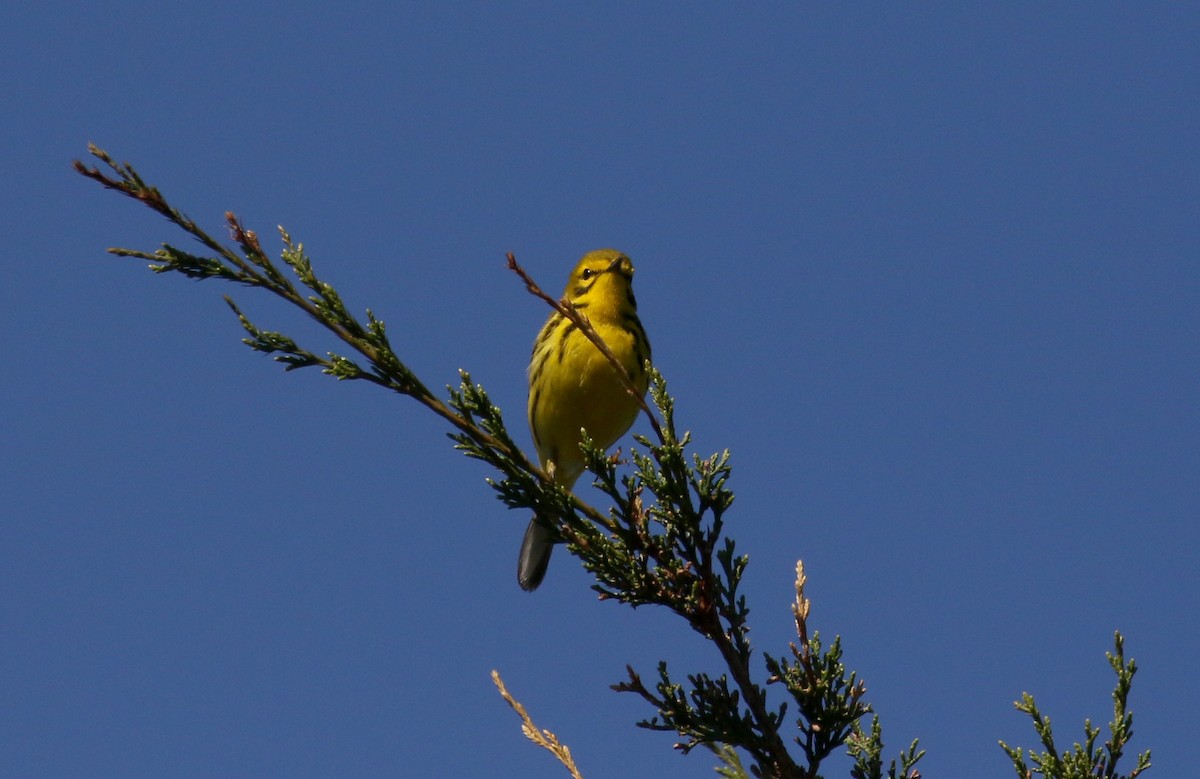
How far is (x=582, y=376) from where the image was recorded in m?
6.21

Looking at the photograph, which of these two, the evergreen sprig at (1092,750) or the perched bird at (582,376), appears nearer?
the evergreen sprig at (1092,750)

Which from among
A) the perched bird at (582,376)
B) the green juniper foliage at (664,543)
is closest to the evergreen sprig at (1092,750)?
the green juniper foliage at (664,543)

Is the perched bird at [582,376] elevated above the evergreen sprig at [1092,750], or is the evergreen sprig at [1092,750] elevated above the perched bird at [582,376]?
the perched bird at [582,376]

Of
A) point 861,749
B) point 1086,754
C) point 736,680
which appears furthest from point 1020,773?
point 736,680

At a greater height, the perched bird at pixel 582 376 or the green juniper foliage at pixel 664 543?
the perched bird at pixel 582 376

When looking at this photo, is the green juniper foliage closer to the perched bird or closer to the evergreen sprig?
the evergreen sprig

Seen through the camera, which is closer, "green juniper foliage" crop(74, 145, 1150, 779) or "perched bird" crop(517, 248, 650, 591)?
"green juniper foliage" crop(74, 145, 1150, 779)

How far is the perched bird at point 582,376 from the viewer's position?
6.24 m

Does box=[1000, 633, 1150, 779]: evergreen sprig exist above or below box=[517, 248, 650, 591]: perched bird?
below

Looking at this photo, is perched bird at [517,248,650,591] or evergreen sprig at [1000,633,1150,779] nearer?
evergreen sprig at [1000,633,1150,779]

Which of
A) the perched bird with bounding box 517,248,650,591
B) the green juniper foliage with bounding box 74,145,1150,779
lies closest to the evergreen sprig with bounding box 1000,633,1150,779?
the green juniper foliage with bounding box 74,145,1150,779

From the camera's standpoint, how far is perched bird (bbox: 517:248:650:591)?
6.24 metres

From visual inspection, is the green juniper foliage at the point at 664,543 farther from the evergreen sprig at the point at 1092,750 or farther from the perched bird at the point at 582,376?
the perched bird at the point at 582,376

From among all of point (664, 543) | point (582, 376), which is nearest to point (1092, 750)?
point (664, 543)
